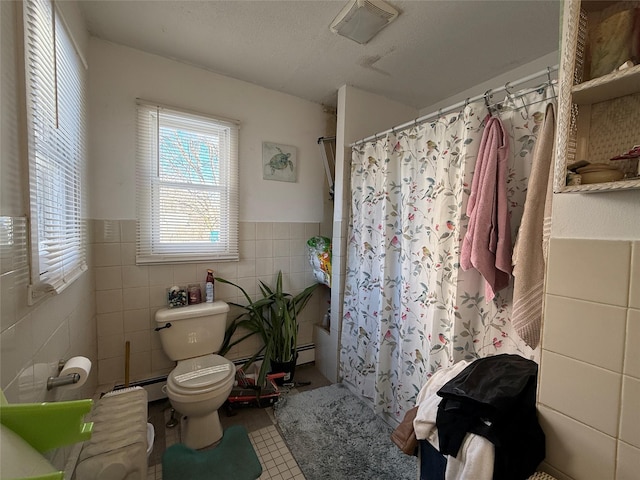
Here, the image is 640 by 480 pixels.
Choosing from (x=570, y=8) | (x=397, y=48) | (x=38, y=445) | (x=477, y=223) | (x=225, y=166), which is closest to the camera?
(x=38, y=445)

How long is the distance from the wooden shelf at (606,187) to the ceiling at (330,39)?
1226 mm

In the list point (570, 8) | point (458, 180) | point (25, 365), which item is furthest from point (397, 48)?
point (25, 365)

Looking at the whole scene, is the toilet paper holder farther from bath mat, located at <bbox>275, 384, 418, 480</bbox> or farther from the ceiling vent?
the ceiling vent

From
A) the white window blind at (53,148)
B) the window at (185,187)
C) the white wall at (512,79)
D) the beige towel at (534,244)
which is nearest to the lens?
the white window blind at (53,148)

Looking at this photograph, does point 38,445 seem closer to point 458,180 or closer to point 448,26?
point 458,180

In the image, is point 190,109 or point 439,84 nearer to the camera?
point 190,109

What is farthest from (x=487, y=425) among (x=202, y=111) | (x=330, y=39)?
(x=202, y=111)

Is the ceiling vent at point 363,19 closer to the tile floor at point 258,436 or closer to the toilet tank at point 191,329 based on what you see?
the toilet tank at point 191,329

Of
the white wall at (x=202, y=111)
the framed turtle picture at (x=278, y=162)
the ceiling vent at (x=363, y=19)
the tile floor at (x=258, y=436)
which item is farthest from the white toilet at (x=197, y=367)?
the ceiling vent at (x=363, y=19)

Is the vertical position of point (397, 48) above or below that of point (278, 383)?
above

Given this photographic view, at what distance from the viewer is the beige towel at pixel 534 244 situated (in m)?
1.00

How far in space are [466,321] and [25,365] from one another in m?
1.63

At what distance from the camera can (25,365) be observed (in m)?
0.75

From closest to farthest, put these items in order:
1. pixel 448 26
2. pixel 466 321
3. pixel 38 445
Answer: pixel 38 445 < pixel 466 321 < pixel 448 26
